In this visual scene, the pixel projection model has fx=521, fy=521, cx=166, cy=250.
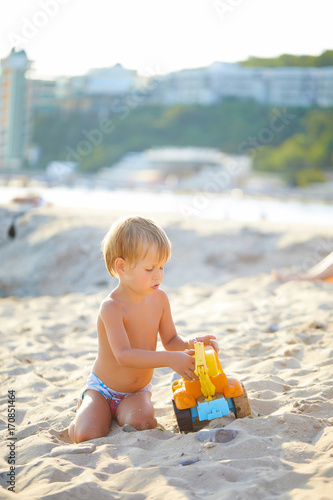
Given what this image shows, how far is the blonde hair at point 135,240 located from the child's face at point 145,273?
0.02 metres

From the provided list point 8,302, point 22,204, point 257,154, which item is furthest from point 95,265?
point 257,154

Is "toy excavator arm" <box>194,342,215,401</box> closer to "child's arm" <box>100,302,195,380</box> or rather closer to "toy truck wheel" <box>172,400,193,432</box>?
"child's arm" <box>100,302,195,380</box>

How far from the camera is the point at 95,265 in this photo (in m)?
6.36

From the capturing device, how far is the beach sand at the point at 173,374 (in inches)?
64.5

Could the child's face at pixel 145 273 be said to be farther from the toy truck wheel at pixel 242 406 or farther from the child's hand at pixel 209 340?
the toy truck wheel at pixel 242 406

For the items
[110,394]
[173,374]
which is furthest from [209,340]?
[173,374]

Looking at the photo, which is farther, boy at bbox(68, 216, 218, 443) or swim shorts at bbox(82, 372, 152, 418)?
swim shorts at bbox(82, 372, 152, 418)

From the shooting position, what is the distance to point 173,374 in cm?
281

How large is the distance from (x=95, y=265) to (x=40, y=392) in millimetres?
3726

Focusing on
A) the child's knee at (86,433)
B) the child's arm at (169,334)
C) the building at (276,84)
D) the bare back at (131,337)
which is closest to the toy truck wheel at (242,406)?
the child's arm at (169,334)

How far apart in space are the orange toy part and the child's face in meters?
0.35

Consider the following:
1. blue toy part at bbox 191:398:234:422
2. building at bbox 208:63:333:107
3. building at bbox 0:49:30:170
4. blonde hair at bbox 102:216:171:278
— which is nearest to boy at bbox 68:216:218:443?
blonde hair at bbox 102:216:171:278

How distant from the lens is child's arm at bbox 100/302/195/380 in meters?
1.99

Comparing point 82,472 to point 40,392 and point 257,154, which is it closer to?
point 40,392
